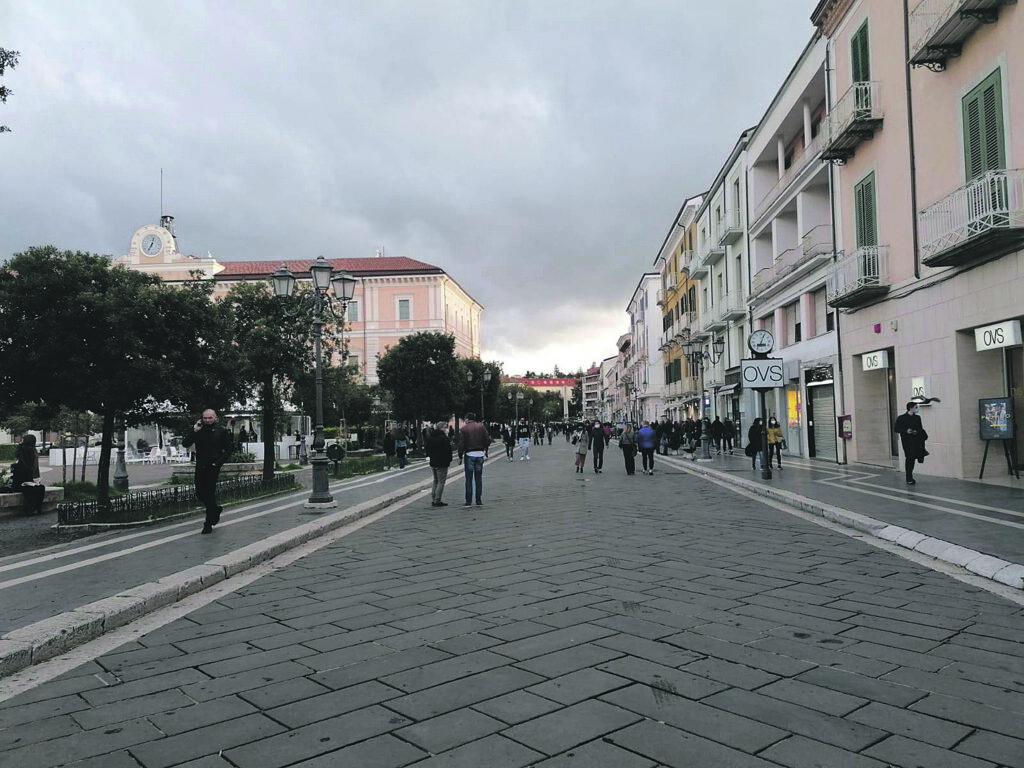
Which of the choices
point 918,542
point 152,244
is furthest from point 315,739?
point 152,244

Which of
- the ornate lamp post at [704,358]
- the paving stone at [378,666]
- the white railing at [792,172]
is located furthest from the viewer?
the ornate lamp post at [704,358]

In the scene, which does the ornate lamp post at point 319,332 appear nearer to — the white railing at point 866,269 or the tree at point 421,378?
the white railing at point 866,269

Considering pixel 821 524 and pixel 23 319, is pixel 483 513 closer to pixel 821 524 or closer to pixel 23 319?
pixel 821 524

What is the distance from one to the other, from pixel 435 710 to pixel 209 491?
7471 mm

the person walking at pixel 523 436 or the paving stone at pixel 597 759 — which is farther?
the person walking at pixel 523 436

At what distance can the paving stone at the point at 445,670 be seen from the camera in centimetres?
385

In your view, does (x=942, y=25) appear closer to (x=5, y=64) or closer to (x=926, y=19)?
(x=926, y=19)

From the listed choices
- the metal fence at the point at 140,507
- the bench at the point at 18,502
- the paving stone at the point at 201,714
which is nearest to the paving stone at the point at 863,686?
the paving stone at the point at 201,714

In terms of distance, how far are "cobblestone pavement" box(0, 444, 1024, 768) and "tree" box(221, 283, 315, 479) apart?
10.9 m

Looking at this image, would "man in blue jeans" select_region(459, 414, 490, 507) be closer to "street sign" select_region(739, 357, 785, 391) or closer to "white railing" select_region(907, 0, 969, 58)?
"street sign" select_region(739, 357, 785, 391)

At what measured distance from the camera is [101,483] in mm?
11969

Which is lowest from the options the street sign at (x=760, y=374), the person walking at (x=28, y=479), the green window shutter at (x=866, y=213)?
the person walking at (x=28, y=479)

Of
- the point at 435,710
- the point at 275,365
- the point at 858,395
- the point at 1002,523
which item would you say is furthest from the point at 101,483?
the point at 858,395

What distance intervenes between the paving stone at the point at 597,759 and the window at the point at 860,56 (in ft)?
64.6
